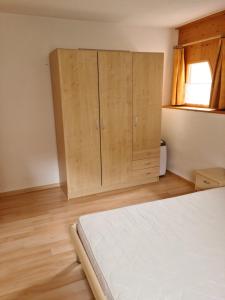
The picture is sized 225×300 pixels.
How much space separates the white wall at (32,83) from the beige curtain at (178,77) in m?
0.62

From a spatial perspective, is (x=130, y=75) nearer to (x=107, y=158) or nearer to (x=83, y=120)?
(x=83, y=120)

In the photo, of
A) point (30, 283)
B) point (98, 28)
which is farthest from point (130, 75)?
point (30, 283)

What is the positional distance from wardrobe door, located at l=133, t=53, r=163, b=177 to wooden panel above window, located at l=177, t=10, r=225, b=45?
0.70 m

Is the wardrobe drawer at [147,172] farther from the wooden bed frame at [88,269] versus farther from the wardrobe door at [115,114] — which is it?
the wooden bed frame at [88,269]

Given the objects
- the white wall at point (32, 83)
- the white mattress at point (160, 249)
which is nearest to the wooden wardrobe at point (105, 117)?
the white wall at point (32, 83)

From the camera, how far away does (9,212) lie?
285cm

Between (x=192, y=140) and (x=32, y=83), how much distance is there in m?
2.46

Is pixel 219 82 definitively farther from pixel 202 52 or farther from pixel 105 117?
pixel 105 117

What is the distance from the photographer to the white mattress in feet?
3.84

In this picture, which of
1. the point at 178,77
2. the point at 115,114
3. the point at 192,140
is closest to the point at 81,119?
the point at 115,114

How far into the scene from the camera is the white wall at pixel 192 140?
300 centimetres

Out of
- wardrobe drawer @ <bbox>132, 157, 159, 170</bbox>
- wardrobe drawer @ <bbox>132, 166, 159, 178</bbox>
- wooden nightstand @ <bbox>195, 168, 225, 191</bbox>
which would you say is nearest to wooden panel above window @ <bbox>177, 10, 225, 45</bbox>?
wooden nightstand @ <bbox>195, 168, 225, 191</bbox>

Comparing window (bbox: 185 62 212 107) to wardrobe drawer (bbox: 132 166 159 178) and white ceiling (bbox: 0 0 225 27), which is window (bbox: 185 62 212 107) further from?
wardrobe drawer (bbox: 132 166 159 178)

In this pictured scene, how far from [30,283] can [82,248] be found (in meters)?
0.59
